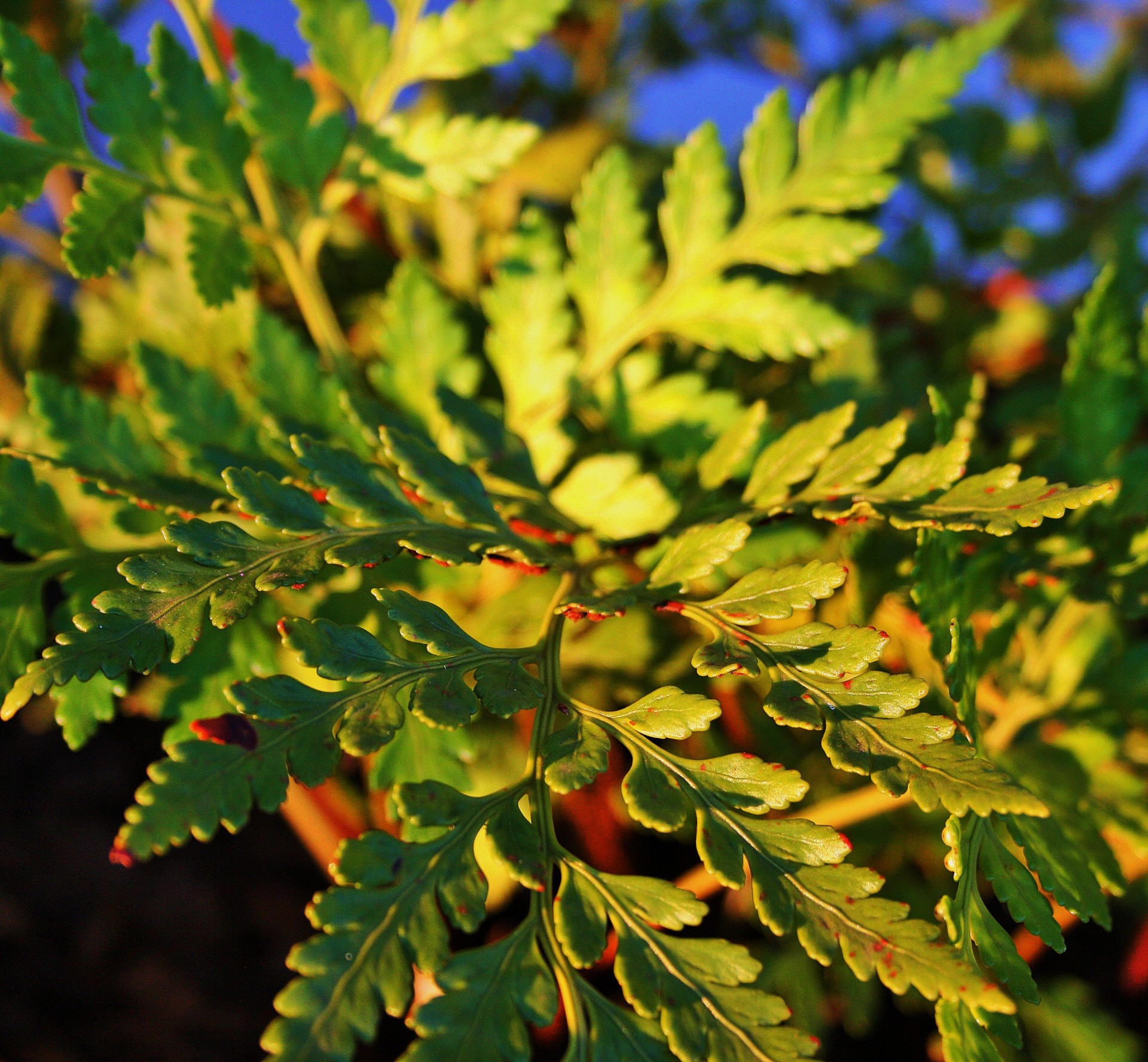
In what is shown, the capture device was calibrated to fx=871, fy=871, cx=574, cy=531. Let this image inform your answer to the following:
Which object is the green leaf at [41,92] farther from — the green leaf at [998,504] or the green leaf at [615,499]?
the green leaf at [998,504]

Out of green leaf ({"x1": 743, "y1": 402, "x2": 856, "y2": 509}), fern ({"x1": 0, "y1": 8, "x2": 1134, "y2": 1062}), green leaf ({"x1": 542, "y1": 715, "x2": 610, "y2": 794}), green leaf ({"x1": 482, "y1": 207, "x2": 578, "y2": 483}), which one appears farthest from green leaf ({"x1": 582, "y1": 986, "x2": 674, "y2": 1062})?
green leaf ({"x1": 482, "y1": 207, "x2": 578, "y2": 483})

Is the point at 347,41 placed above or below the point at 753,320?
above

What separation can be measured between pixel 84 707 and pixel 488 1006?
1.19ft

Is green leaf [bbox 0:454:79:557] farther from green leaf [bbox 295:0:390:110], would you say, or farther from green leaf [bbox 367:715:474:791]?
green leaf [bbox 295:0:390:110]

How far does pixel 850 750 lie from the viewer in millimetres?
492

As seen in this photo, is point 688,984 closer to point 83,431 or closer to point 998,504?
point 998,504

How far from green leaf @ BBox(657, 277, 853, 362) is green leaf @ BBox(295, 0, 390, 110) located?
1.20 feet

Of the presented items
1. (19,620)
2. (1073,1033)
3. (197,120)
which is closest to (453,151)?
(197,120)

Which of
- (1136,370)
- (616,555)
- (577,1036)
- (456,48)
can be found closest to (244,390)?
(456,48)

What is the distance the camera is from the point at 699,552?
1.95 ft

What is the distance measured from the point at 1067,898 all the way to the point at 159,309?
1.10 m

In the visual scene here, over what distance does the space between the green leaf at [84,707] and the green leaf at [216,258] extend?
1.19 ft

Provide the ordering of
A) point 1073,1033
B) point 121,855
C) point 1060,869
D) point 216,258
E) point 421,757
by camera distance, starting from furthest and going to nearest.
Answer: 1. point 1073,1033
2. point 216,258
3. point 421,757
4. point 1060,869
5. point 121,855

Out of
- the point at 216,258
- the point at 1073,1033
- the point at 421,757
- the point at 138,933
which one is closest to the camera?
the point at 421,757
